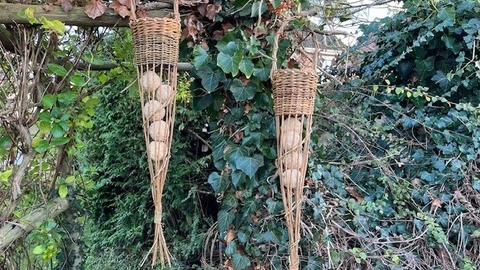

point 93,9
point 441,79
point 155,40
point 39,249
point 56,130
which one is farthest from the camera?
point 441,79

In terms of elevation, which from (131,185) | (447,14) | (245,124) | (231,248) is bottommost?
(131,185)

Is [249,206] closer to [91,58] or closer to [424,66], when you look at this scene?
[91,58]

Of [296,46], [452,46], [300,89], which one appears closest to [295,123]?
[300,89]

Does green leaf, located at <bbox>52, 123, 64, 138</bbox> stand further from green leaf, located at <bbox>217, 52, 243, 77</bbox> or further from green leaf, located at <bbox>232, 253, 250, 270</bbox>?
green leaf, located at <bbox>232, 253, 250, 270</bbox>

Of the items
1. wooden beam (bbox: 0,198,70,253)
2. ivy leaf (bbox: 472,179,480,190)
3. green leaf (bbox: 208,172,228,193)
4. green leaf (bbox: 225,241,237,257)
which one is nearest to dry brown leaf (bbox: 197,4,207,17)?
green leaf (bbox: 208,172,228,193)

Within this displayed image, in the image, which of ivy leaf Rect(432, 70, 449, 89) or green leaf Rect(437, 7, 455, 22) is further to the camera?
ivy leaf Rect(432, 70, 449, 89)

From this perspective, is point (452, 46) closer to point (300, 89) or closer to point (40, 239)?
point (300, 89)

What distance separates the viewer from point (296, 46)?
1374mm

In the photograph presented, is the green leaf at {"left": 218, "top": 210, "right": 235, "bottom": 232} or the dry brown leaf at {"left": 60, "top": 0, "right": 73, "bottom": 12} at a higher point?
the dry brown leaf at {"left": 60, "top": 0, "right": 73, "bottom": 12}

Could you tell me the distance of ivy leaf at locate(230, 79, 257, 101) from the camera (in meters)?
1.27

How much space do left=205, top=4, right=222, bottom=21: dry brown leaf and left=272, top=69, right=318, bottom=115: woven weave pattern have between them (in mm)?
350

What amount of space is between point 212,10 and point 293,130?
1.72ft

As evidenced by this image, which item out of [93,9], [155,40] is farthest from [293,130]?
[93,9]

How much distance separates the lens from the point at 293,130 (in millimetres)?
1090
